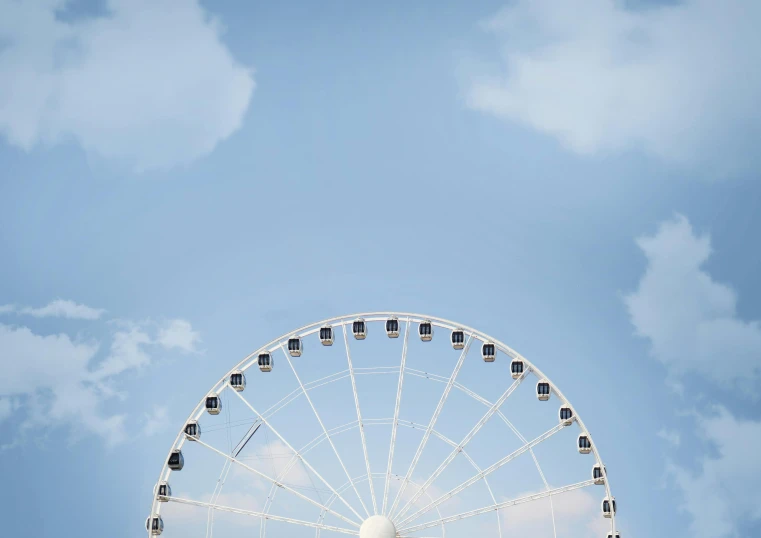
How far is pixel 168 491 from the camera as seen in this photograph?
6088 cm

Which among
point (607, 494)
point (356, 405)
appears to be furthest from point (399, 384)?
point (607, 494)

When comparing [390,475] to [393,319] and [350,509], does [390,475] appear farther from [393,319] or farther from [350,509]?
[393,319]

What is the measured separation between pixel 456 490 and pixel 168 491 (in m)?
12.6

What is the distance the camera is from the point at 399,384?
203 feet

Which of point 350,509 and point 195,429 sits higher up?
point 195,429

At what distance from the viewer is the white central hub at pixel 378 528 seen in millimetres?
59000

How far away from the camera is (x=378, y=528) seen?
59.1 metres

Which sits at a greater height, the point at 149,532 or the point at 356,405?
the point at 356,405

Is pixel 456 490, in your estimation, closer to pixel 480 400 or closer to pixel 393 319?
pixel 480 400

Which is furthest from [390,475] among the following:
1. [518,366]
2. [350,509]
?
[518,366]

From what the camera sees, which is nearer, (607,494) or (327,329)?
(607,494)

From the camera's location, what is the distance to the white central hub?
194 feet

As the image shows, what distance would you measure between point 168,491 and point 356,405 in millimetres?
9044

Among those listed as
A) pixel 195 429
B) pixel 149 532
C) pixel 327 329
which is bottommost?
pixel 149 532
